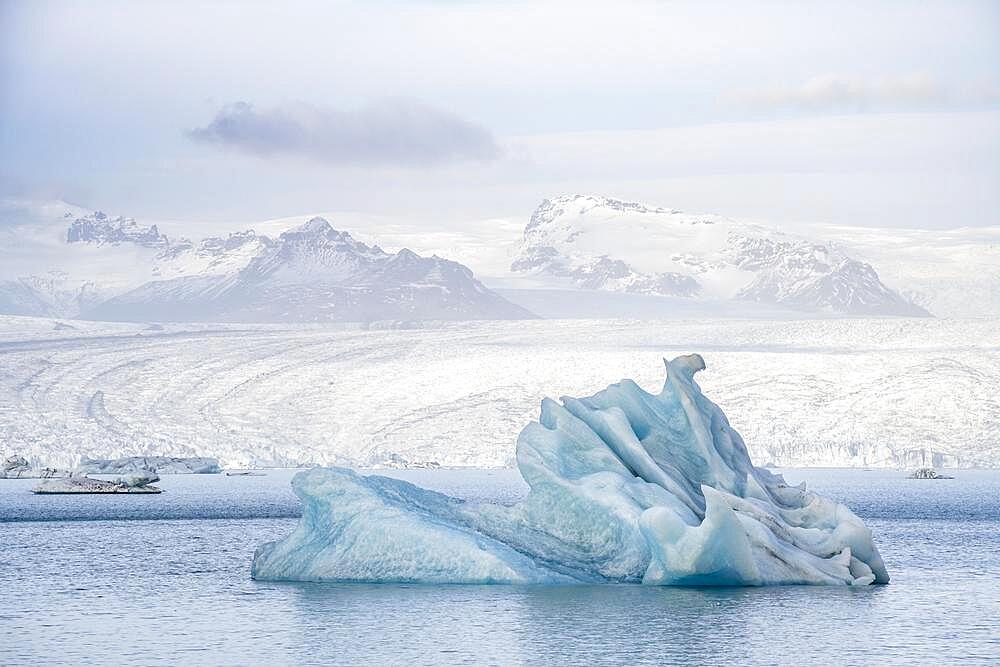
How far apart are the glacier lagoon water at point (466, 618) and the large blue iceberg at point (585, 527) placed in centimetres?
50

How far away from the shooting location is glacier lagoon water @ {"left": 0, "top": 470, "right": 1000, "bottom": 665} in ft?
82.0

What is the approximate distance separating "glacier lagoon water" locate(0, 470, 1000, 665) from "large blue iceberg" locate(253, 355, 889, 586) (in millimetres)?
501

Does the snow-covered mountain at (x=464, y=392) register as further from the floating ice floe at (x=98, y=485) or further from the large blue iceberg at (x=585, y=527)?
the large blue iceberg at (x=585, y=527)

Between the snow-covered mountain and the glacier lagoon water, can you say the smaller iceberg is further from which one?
the glacier lagoon water

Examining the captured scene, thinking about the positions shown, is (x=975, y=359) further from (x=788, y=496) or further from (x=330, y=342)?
(x=788, y=496)

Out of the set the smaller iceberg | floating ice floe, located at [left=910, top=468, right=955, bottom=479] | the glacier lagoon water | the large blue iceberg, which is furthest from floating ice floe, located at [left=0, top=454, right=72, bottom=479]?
the large blue iceberg

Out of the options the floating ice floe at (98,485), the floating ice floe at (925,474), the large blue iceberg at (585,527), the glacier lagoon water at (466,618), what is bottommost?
the floating ice floe at (925,474)

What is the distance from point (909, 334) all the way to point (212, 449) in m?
60.1

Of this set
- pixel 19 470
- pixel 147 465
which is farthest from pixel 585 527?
pixel 19 470

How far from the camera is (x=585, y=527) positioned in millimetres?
31594

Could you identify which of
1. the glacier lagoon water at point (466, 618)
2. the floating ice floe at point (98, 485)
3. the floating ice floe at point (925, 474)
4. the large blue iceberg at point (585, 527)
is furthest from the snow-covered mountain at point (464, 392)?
the large blue iceberg at point (585, 527)

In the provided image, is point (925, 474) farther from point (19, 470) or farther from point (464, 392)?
point (19, 470)

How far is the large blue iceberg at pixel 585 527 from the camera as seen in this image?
30.5 meters

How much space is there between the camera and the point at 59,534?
5222cm
